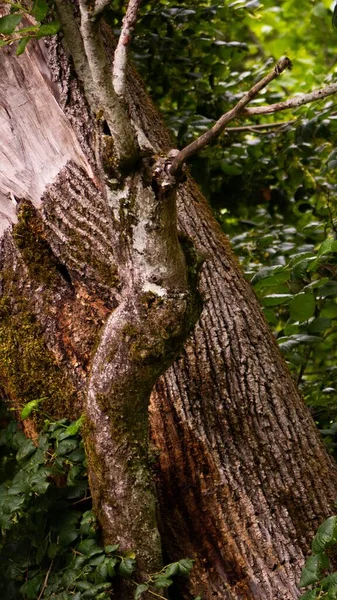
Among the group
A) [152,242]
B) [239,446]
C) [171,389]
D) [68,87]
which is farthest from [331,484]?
[68,87]

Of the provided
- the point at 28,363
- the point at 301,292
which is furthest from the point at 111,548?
the point at 301,292

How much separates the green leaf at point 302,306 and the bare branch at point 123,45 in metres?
1.06

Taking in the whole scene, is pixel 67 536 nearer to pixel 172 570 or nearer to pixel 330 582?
pixel 172 570

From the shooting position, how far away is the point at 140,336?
1905 mm

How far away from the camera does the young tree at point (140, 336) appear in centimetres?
186

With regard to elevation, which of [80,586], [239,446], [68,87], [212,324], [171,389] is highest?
[68,87]

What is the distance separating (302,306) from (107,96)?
3.72 ft

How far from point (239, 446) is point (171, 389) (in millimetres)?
268

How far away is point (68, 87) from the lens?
238 cm

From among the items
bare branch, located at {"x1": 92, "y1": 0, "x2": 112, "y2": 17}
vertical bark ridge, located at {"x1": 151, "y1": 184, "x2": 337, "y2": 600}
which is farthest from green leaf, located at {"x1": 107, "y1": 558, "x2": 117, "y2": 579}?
bare branch, located at {"x1": 92, "y1": 0, "x2": 112, "y2": 17}

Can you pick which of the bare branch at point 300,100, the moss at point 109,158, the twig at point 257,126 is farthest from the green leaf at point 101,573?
the twig at point 257,126

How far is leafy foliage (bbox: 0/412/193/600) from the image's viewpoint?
198cm

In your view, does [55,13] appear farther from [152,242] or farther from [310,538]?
[310,538]

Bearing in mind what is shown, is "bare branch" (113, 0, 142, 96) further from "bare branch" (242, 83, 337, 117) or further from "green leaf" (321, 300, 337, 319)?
"green leaf" (321, 300, 337, 319)
